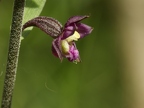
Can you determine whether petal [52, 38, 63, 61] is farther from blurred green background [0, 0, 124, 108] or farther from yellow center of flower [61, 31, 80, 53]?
blurred green background [0, 0, 124, 108]

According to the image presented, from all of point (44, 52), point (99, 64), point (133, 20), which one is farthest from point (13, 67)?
point (133, 20)

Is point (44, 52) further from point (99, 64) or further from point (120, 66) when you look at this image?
point (120, 66)

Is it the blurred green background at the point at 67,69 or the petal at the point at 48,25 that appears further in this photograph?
the blurred green background at the point at 67,69

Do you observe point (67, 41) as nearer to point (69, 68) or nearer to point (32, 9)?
point (32, 9)

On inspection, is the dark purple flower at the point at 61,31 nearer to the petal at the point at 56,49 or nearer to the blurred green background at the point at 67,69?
the petal at the point at 56,49

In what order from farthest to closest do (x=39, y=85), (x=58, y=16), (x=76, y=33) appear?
1. (x=58, y=16)
2. (x=39, y=85)
3. (x=76, y=33)

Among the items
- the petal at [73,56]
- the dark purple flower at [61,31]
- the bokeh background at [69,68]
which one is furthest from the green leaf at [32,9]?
the bokeh background at [69,68]
